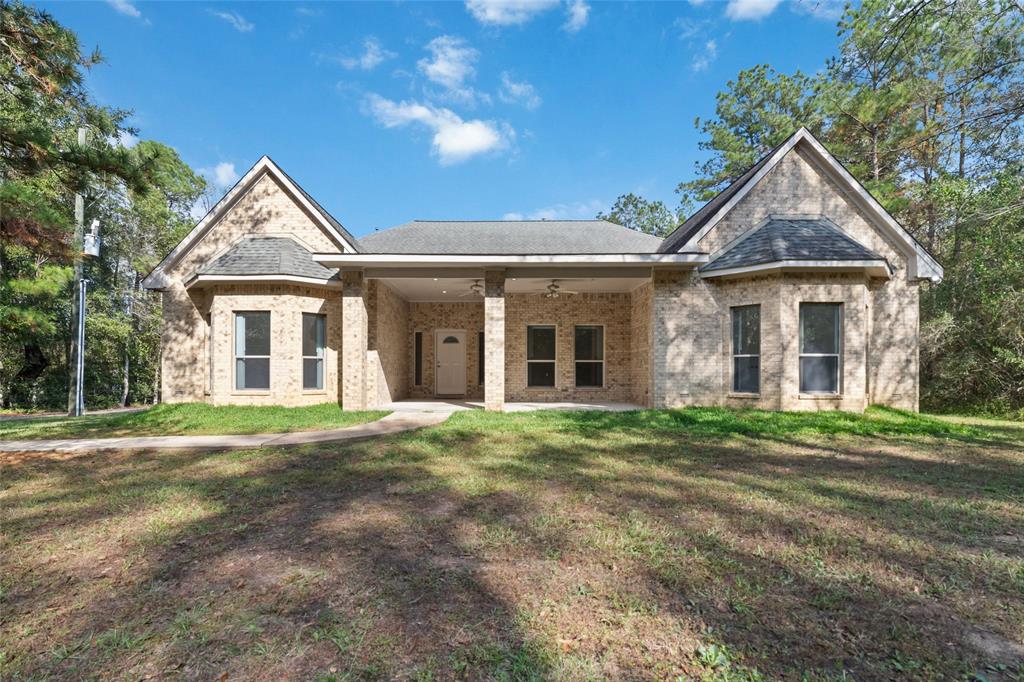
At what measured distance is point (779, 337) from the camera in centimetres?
969

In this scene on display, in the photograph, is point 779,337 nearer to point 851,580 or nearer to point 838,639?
point 851,580

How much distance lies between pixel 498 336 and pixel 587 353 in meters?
4.34

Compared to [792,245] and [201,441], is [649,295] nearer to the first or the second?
[792,245]

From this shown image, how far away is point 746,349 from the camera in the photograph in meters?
10.4

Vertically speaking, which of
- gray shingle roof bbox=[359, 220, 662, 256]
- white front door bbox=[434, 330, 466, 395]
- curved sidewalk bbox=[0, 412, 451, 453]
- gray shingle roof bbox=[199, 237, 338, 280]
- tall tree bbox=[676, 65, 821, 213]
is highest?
tall tree bbox=[676, 65, 821, 213]

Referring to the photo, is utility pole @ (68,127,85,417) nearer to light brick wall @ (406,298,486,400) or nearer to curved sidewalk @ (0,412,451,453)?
curved sidewalk @ (0,412,451,453)

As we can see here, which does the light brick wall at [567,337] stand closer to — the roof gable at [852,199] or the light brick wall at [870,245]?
the roof gable at [852,199]

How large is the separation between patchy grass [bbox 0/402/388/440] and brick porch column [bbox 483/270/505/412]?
8.67 ft

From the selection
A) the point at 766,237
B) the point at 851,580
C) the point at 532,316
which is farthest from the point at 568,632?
the point at 532,316

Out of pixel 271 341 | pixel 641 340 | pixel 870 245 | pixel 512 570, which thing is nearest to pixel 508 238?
pixel 641 340

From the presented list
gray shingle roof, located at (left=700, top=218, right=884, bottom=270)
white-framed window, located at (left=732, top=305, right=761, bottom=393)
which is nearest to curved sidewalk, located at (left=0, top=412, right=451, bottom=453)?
white-framed window, located at (left=732, top=305, right=761, bottom=393)

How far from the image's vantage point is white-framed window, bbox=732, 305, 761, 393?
10180 millimetres

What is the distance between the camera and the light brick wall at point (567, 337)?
43.9ft

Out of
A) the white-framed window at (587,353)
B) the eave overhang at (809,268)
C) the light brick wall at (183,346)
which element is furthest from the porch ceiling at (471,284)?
the light brick wall at (183,346)
